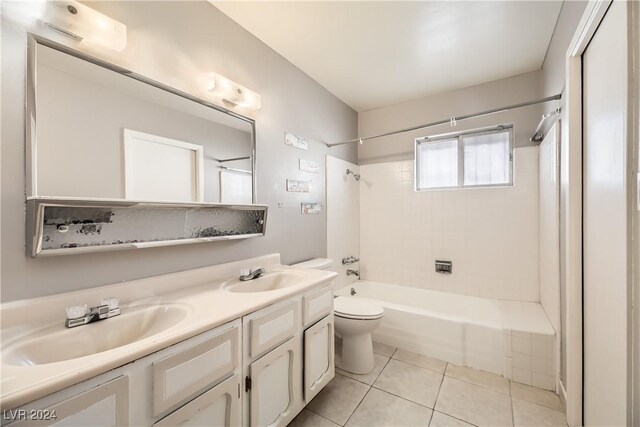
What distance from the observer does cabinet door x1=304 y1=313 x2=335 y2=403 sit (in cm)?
149

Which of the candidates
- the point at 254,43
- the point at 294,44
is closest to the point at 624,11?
the point at 294,44

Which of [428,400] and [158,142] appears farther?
[428,400]

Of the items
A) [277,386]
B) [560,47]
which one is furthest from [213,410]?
[560,47]

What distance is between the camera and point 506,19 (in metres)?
1.79

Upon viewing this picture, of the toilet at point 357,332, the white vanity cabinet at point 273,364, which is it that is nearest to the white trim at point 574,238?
the toilet at point 357,332

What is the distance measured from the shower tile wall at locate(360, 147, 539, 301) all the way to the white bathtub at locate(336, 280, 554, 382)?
21cm

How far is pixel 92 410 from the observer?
0.71m

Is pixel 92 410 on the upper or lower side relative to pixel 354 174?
lower

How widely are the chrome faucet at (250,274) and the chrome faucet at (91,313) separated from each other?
66 cm

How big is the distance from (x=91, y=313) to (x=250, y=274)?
797 millimetres

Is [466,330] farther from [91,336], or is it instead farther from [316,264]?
[91,336]

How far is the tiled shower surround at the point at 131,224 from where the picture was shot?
103 cm

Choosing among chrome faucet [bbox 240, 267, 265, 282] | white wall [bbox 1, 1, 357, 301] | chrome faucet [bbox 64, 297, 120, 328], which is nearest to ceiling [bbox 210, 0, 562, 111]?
white wall [bbox 1, 1, 357, 301]

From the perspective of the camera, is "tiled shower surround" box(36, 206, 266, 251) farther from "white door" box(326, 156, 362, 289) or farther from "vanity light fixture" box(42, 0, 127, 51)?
"white door" box(326, 156, 362, 289)
